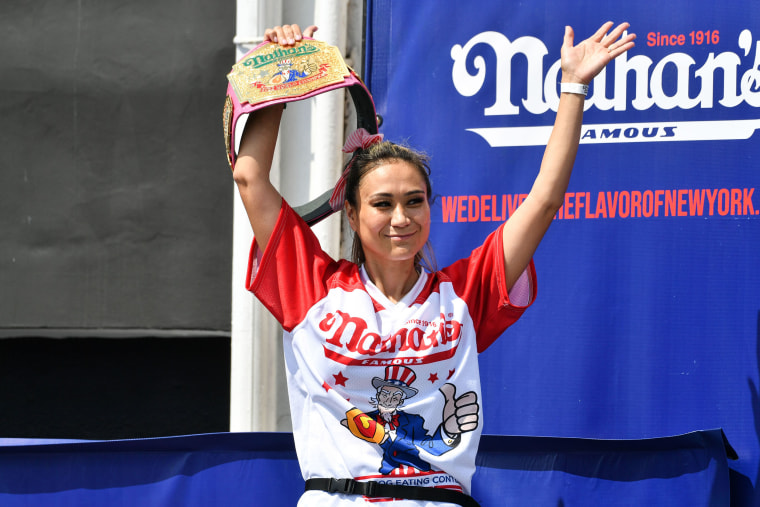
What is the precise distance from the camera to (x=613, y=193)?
9.28 ft

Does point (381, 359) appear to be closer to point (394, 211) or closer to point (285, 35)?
point (394, 211)

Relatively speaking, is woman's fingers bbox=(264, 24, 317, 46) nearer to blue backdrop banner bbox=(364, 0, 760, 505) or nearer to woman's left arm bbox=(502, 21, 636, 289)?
woman's left arm bbox=(502, 21, 636, 289)

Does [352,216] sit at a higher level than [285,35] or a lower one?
lower

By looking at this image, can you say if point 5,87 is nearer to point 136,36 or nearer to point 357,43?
point 136,36

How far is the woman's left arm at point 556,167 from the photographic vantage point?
6.19 ft

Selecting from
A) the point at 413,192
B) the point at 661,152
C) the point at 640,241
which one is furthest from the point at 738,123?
the point at 413,192

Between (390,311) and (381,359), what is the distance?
120mm

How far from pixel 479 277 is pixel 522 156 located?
103 centimetres

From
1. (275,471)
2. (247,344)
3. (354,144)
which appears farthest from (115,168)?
(354,144)

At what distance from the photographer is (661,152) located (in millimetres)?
2809

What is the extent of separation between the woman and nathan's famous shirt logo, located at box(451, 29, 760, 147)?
2.92 ft

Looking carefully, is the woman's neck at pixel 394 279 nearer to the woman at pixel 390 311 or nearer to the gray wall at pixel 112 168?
the woman at pixel 390 311

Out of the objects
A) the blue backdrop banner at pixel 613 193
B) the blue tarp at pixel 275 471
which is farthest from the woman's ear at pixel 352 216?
the blue backdrop banner at pixel 613 193

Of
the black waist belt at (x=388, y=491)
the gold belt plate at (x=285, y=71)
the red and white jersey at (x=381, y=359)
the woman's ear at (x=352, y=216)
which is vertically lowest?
the black waist belt at (x=388, y=491)
